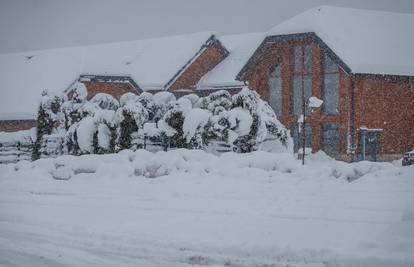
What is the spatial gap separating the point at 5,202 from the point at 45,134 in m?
16.1

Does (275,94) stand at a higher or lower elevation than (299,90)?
lower

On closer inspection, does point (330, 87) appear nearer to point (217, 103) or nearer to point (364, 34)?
point (364, 34)

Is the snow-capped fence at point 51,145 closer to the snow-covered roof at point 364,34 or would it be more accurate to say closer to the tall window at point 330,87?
the snow-covered roof at point 364,34

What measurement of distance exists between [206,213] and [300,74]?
2545 cm

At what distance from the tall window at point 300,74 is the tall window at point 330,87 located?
969 millimetres

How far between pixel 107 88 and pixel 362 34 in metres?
16.7

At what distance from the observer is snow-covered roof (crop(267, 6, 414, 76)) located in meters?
33.4

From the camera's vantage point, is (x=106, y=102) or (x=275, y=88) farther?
(x=275, y=88)

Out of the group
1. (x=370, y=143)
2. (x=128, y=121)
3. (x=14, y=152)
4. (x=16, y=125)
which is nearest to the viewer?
(x=128, y=121)

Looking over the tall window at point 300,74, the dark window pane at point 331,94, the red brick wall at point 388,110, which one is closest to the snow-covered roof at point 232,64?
the tall window at point 300,74

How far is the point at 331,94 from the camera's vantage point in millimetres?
34031

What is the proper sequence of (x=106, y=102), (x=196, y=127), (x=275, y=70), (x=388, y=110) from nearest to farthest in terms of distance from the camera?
(x=196, y=127), (x=106, y=102), (x=388, y=110), (x=275, y=70)

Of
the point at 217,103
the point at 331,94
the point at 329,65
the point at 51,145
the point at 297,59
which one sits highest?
the point at 297,59

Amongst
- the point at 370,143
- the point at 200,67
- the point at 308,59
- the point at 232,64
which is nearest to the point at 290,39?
the point at 308,59
